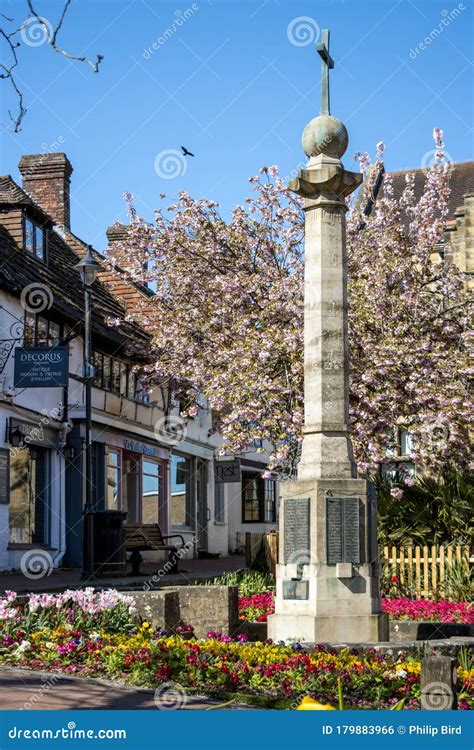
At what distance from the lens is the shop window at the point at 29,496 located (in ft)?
79.5

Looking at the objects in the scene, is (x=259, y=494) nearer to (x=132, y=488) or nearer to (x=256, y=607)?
(x=132, y=488)

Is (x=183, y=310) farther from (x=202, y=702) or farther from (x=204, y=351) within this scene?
(x=202, y=702)

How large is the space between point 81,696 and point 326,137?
6.59 m

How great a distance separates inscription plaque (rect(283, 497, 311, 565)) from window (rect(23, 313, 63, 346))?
44.9 feet

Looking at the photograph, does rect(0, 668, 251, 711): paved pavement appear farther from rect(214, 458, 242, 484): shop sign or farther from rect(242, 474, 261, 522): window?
rect(242, 474, 261, 522): window

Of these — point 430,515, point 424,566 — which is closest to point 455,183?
point 430,515

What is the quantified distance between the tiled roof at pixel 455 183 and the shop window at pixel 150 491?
464 inches

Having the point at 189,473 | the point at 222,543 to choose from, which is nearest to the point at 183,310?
the point at 189,473

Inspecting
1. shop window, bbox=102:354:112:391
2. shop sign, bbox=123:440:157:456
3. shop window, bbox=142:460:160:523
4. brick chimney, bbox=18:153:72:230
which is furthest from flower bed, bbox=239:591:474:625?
brick chimney, bbox=18:153:72:230

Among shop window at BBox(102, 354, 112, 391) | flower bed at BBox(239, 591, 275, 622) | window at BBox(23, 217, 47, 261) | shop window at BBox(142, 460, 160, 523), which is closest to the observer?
flower bed at BBox(239, 591, 275, 622)

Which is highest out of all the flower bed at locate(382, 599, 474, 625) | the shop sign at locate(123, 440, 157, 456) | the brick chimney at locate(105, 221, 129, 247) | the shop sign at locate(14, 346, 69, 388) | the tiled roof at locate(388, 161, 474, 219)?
the tiled roof at locate(388, 161, 474, 219)

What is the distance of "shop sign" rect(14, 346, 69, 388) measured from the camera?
870 inches

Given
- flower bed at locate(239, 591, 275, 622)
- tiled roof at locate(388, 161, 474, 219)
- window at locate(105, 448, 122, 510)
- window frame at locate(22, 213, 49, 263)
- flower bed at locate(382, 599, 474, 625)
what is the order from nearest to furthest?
flower bed at locate(239, 591, 275, 622), flower bed at locate(382, 599, 474, 625), window frame at locate(22, 213, 49, 263), window at locate(105, 448, 122, 510), tiled roof at locate(388, 161, 474, 219)

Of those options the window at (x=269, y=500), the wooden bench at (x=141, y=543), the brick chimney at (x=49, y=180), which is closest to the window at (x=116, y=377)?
the wooden bench at (x=141, y=543)
